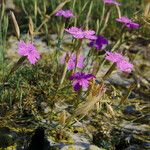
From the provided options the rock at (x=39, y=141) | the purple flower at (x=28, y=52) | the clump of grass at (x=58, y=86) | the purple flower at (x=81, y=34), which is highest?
the purple flower at (x=81, y=34)

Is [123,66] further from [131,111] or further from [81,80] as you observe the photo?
[131,111]

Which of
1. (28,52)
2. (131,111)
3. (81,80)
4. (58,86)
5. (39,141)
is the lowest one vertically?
(131,111)

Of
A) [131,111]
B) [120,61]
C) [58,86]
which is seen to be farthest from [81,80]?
[131,111]

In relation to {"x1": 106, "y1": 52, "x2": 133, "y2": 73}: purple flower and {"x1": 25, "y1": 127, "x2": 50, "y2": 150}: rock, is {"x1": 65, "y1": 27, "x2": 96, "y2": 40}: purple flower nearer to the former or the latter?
{"x1": 106, "y1": 52, "x2": 133, "y2": 73}: purple flower

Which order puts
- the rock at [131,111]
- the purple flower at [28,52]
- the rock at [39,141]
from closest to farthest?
the purple flower at [28,52]
the rock at [39,141]
the rock at [131,111]

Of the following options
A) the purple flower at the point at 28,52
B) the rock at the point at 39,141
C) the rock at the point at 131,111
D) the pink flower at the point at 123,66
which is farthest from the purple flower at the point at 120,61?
the rock at the point at 131,111

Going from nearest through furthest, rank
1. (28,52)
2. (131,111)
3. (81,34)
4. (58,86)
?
(28,52) < (81,34) < (58,86) < (131,111)

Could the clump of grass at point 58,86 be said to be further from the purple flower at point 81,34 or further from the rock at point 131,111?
the rock at point 131,111

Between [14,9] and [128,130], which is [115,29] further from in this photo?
[128,130]

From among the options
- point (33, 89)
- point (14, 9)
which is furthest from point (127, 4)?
point (33, 89)

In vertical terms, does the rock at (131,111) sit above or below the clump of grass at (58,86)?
below

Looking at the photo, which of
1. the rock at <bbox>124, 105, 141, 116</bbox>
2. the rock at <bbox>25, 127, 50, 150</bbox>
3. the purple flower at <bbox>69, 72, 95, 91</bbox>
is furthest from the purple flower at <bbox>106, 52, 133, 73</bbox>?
the rock at <bbox>124, 105, 141, 116</bbox>
